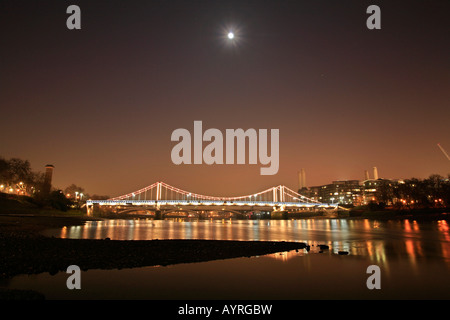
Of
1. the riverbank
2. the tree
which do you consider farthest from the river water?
the tree

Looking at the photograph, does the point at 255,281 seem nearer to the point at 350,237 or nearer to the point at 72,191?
the point at 350,237

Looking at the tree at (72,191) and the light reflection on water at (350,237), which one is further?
the tree at (72,191)

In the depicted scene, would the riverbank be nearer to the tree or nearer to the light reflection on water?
the light reflection on water

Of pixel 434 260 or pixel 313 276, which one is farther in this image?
pixel 434 260

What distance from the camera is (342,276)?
10742 mm

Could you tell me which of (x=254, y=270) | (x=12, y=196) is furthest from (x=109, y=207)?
(x=254, y=270)

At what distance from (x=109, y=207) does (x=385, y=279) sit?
129690 mm

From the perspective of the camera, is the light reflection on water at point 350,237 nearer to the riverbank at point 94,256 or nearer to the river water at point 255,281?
the river water at point 255,281
